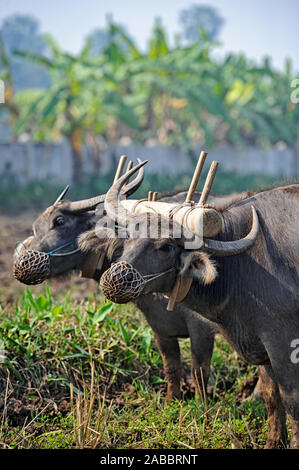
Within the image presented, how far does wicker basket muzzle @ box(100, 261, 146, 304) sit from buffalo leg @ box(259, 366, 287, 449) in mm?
1195

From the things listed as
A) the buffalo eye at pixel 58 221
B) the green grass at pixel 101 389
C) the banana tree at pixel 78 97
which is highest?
the banana tree at pixel 78 97

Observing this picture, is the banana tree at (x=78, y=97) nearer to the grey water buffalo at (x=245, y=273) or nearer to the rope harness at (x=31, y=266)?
the rope harness at (x=31, y=266)

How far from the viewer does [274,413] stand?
11.9ft

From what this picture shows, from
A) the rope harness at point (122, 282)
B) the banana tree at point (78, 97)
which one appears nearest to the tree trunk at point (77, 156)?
the banana tree at point (78, 97)

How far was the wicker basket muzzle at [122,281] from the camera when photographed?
2.84m

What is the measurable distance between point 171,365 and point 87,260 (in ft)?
3.43

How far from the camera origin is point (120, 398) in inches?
168

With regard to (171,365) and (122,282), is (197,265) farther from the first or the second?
(171,365)

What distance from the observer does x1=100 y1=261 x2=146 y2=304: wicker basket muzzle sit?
2836 millimetres

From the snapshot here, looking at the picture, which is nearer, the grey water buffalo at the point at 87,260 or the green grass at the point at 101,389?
the green grass at the point at 101,389

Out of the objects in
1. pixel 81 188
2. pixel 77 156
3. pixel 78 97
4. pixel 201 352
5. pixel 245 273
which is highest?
pixel 78 97

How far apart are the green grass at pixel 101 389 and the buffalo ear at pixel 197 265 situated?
95cm

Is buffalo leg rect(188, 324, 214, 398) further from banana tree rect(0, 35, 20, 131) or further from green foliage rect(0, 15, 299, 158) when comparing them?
banana tree rect(0, 35, 20, 131)

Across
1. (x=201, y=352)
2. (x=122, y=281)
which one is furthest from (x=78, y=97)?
(x=122, y=281)
